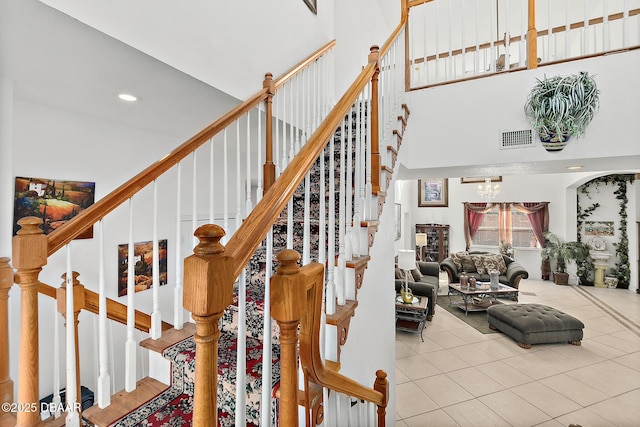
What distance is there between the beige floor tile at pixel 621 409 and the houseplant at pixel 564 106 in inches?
109

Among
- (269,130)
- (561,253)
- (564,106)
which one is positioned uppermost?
(564,106)

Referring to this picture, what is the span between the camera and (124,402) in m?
1.44

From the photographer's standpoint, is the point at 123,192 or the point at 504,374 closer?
the point at 123,192

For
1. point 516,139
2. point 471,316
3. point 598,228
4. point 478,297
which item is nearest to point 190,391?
point 516,139

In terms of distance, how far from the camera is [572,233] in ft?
27.0

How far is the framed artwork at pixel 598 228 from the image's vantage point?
25.4 feet

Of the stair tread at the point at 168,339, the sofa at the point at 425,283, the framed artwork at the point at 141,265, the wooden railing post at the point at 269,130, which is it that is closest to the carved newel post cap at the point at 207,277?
→ the stair tread at the point at 168,339

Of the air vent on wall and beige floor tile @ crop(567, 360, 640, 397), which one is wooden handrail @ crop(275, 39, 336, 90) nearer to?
the air vent on wall

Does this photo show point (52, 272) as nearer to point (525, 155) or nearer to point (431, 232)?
point (525, 155)

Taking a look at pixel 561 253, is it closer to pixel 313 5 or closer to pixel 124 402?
pixel 313 5

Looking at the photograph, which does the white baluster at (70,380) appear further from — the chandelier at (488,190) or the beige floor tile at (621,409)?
the chandelier at (488,190)

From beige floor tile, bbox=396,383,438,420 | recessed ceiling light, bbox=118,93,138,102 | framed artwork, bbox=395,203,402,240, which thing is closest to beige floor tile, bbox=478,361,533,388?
beige floor tile, bbox=396,383,438,420

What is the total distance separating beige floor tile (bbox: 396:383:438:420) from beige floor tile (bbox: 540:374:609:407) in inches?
60.3

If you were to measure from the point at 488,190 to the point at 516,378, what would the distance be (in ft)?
19.8
